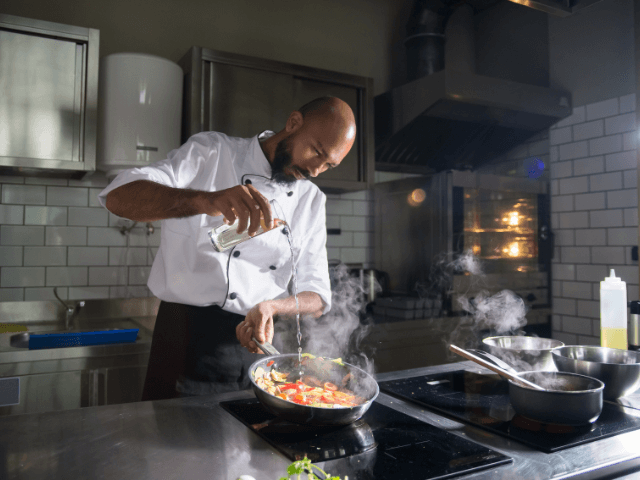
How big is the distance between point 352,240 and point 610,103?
6.00ft

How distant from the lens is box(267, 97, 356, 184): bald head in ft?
5.30

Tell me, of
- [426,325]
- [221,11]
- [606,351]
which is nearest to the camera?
[606,351]

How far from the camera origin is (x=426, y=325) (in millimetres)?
2982

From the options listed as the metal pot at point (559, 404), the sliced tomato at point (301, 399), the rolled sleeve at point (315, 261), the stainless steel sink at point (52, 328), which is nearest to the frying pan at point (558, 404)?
the metal pot at point (559, 404)

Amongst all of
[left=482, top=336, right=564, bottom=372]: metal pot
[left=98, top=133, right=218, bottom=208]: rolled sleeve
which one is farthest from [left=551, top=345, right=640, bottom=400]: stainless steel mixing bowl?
[left=98, top=133, right=218, bottom=208]: rolled sleeve

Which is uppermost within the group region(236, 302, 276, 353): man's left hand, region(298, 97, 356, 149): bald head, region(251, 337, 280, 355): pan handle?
region(298, 97, 356, 149): bald head

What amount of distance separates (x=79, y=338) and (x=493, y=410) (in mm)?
1774

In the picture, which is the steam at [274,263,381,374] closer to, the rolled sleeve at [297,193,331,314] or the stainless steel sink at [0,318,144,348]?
the rolled sleeve at [297,193,331,314]

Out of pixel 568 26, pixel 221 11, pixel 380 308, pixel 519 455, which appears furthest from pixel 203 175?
pixel 568 26

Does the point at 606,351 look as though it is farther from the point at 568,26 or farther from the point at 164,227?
the point at 568,26

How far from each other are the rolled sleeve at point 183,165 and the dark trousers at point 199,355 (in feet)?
1.42

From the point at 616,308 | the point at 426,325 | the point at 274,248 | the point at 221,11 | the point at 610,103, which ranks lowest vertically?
the point at 426,325

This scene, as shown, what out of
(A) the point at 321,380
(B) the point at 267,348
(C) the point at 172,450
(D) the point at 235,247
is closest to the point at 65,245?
(D) the point at 235,247

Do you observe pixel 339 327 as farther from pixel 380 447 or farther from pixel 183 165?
pixel 380 447
